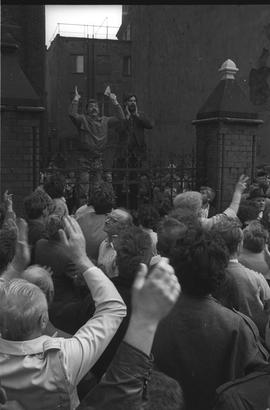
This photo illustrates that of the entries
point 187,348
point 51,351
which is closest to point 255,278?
point 187,348

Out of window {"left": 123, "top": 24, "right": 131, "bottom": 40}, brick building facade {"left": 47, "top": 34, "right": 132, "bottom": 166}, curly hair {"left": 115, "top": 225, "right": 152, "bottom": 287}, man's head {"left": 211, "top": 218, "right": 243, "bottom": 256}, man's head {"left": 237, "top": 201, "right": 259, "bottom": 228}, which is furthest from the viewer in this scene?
brick building facade {"left": 47, "top": 34, "right": 132, "bottom": 166}

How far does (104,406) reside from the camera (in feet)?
5.77

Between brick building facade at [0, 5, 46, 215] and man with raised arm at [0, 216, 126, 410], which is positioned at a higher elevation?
brick building facade at [0, 5, 46, 215]

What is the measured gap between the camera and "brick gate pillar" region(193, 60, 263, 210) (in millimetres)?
8094

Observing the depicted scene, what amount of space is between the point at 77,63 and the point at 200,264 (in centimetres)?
3473

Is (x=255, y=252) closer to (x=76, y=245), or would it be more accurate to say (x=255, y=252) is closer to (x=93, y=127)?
(x=76, y=245)

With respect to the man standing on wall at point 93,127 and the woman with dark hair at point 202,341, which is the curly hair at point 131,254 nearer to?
the woman with dark hair at point 202,341

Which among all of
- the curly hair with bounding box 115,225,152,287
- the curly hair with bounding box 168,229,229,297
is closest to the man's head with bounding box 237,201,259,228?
the curly hair with bounding box 115,225,152,287

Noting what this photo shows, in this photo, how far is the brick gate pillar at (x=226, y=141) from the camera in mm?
8094

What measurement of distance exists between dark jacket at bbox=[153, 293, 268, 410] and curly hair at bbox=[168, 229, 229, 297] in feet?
0.31

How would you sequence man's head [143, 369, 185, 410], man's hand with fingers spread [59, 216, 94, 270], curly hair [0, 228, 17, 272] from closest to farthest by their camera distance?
man's head [143, 369, 185, 410]
man's hand with fingers spread [59, 216, 94, 270]
curly hair [0, 228, 17, 272]

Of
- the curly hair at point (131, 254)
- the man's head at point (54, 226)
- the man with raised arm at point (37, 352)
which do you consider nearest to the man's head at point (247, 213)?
the man's head at point (54, 226)

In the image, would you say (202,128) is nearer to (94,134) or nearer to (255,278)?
(94,134)

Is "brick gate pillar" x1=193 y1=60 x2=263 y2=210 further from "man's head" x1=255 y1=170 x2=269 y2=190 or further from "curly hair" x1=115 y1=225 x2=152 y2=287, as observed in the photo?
"curly hair" x1=115 y1=225 x2=152 y2=287
